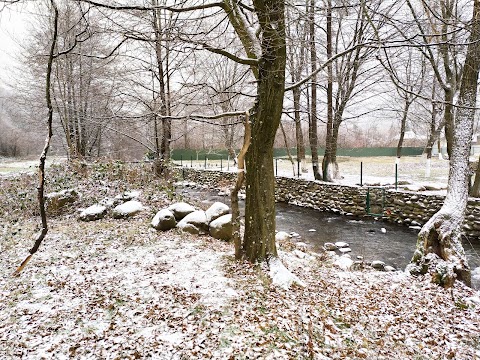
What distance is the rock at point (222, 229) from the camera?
616 centimetres

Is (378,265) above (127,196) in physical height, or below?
below

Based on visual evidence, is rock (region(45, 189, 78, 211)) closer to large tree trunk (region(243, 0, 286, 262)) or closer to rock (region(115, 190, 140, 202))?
rock (region(115, 190, 140, 202))

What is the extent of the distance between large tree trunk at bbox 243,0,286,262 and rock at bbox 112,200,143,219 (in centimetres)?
415

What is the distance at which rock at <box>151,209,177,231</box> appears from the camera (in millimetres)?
6508

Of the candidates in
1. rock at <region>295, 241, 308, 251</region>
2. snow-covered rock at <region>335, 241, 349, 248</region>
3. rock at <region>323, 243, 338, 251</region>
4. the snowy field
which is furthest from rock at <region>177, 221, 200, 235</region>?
the snowy field

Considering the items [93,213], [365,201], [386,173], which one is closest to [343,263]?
[365,201]

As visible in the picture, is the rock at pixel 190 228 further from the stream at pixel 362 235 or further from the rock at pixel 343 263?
the rock at pixel 343 263

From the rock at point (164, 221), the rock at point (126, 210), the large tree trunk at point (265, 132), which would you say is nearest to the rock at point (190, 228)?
the rock at point (164, 221)

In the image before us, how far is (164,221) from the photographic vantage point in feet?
21.4

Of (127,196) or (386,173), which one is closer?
(127,196)

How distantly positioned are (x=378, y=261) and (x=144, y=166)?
796 cm

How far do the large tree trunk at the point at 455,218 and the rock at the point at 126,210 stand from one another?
635cm

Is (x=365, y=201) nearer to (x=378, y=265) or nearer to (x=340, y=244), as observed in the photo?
(x=340, y=244)

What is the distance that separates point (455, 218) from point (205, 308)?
4.62m
